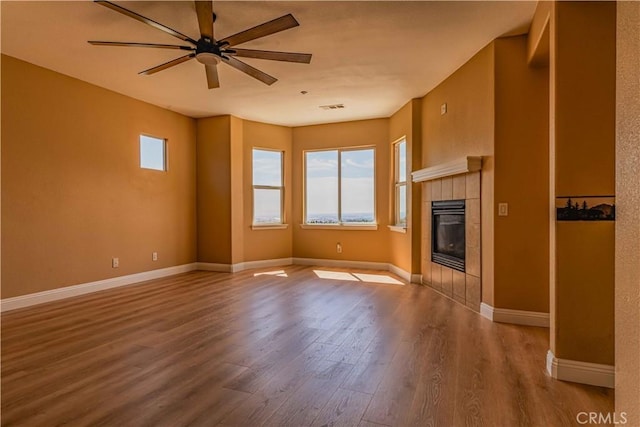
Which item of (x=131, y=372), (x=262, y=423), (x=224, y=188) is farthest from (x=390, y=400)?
(x=224, y=188)

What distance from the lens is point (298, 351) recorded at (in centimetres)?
268

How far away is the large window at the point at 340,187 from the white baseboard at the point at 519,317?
10.7 feet

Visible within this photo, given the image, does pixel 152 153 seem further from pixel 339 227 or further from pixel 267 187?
pixel 339 227

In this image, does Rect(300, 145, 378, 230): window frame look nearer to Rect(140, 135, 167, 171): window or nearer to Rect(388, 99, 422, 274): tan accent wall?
Rect(388, 99, 422, 274): tan accent wall

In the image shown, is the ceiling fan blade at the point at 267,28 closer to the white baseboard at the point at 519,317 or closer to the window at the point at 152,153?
the white baseboard at the point at 519,317

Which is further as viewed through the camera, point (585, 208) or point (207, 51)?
point (207, 51)

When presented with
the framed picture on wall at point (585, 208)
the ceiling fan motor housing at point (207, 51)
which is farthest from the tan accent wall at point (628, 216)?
the ceiling fan motor housing at point (207, 51)

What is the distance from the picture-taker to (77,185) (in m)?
4.41

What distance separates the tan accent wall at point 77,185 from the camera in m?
3.79

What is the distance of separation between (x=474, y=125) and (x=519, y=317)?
2.09 metres

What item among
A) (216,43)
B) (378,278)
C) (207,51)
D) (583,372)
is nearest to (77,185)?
(207,51)

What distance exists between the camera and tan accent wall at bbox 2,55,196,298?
3.79 metres

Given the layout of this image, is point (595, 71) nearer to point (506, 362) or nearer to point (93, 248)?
point (506, 362)

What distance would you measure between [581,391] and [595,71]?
2071 millimetres
